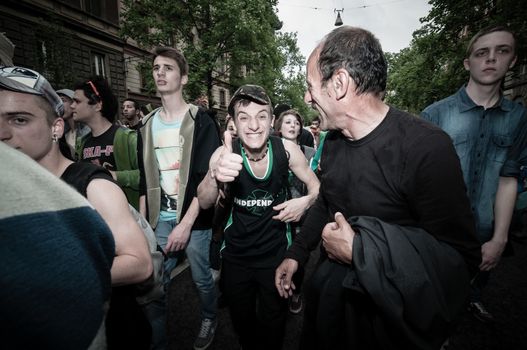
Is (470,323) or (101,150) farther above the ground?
(101,150)

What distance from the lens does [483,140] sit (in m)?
2.30

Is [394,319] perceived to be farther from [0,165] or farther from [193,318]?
[193,318]

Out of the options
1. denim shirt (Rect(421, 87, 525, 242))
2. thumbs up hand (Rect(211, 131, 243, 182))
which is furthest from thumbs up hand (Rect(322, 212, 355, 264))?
denim shirt (Rect(421, 87, 525, 242))

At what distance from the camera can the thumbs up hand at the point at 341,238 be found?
3.99 feet

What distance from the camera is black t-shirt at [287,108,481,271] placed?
3.65ft

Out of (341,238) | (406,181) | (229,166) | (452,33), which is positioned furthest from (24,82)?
(452,33)

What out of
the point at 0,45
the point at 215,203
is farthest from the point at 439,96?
the point at 0,45

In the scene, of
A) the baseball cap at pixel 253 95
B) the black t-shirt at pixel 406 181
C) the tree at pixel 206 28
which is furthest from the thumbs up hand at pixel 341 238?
the tree at pixel 206 28

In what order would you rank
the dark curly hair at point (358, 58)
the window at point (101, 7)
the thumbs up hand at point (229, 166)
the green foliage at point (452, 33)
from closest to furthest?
the dark curly hair at point (358, 58) < the thumbs up hand at point (229, 166) < the green foliage at point (452, 33) < the window at point (101, 7)

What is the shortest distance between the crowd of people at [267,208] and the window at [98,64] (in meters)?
17.1

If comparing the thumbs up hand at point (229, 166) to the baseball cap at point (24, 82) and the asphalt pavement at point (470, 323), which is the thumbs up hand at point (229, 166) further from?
the asphalt pavement at point (470, 323)

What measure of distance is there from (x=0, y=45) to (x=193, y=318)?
10.1 feet

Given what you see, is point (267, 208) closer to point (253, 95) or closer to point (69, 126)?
point (253, 95)

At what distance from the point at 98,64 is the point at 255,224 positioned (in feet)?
65.2
